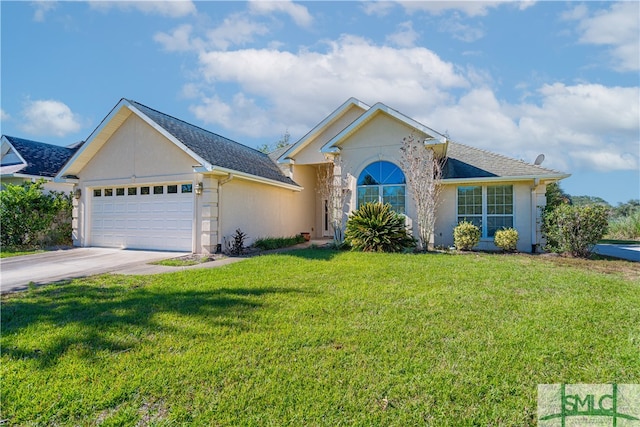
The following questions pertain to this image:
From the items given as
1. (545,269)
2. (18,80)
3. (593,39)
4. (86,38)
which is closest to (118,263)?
(18,80)

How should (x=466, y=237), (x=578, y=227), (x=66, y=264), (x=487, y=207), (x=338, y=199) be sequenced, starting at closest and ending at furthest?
(x=66, y=264) → (x=578, y=227) → (x=466, y=237) → (x=338, y=199) → (x=487, y=207)

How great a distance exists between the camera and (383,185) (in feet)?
46.3

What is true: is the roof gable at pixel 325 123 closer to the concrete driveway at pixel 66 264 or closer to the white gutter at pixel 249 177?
the white gutter at pixel 249 177

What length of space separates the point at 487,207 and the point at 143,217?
14353 millimetres

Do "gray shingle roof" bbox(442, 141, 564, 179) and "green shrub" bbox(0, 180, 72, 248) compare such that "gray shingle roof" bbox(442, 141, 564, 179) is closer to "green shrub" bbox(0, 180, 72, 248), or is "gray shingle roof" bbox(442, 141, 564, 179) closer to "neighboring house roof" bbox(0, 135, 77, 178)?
"green shrub" bbox(0, 180, 72, 248)

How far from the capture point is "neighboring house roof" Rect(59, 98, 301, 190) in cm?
1215

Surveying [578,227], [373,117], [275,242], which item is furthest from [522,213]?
[275,242]

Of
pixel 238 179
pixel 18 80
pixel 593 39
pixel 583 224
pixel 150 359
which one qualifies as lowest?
pixel 150 359

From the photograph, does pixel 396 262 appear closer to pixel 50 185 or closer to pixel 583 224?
pixel 583 224

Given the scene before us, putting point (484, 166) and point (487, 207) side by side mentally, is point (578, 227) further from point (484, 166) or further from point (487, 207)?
point (484, 166)

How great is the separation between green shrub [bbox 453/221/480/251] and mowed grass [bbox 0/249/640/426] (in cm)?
600

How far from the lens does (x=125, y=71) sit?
13008 mm

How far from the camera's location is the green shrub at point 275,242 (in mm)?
13969

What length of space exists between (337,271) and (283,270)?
4.45 ft
